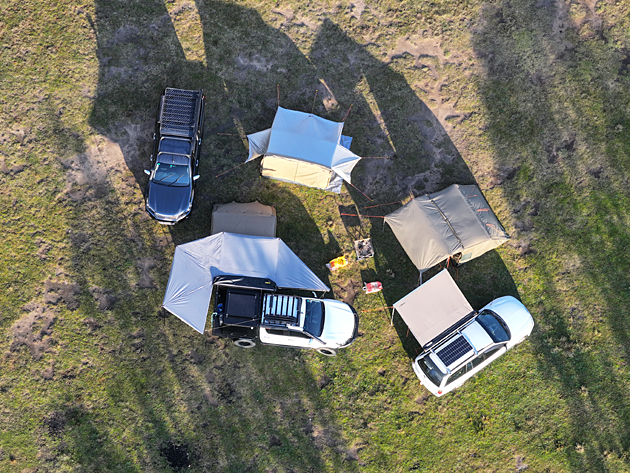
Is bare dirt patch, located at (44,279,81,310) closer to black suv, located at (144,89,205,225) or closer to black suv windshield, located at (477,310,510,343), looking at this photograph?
black suv, located at (144,89,205,225)

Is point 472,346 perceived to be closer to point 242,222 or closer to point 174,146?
point 242,222

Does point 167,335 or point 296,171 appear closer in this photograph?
point 296,171

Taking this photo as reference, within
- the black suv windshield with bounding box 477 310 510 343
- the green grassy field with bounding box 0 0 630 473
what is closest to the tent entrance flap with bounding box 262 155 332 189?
the green grassy field with bounding box 0 0 630 473

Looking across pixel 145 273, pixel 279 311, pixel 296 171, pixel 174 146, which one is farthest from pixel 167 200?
pixel 279 311

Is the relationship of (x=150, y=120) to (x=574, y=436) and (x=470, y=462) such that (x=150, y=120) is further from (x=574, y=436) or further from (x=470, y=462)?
(x=574, y=436)

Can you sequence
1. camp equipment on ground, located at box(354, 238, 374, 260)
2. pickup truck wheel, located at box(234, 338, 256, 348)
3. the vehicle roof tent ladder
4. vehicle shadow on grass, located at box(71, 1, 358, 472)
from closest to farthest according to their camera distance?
pickup truck wheel, located at box(234, 338, 256, 348)
the vehicle roof tent ladder
vehicle shadow on grass, located at box(71, 1, 358, 472)
camp equipment on ground, located at box(354, 238, 374, 260)
